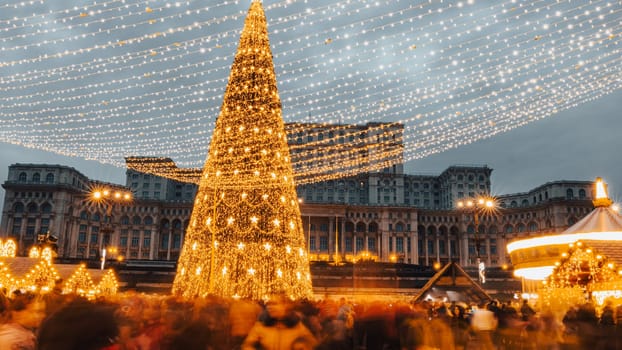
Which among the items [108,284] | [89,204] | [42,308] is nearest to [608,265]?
[42,308]

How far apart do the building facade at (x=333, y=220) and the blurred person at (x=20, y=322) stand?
63991mm

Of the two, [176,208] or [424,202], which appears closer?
[176,208]

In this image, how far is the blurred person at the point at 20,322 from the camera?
455 centimetres

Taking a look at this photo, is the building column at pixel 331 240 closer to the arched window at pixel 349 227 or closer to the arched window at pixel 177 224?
the arched window at pixel 349 227

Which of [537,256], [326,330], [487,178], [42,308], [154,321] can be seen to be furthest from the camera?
[487,178]

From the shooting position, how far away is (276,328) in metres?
5.54

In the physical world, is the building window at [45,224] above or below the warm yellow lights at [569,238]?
above

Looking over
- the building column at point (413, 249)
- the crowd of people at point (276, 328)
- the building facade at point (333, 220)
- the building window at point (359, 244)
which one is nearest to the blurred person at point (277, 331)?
the crowd of people at point (276, 328)

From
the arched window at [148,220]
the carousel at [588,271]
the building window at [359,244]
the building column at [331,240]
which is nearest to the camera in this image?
the carousel at [588,271]

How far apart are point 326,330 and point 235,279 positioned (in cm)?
783

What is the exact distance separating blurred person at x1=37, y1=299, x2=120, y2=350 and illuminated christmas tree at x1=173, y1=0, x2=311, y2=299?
457 inches

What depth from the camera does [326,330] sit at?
7473 mm

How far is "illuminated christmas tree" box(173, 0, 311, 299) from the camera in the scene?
48.8 ft

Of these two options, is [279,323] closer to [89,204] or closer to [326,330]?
[326,330]
